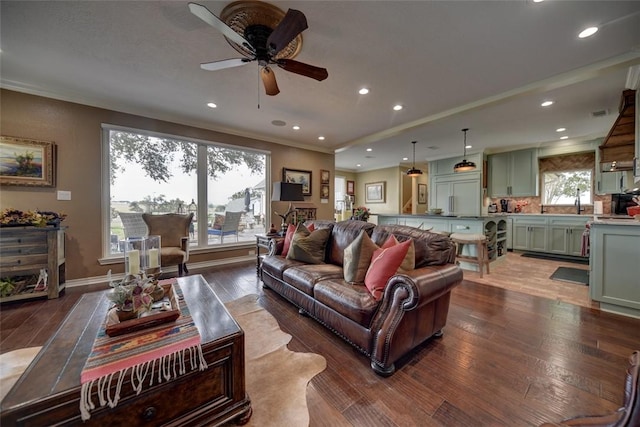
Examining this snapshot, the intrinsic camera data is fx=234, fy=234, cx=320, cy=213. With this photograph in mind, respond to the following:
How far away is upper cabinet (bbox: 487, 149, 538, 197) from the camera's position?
5723 mm

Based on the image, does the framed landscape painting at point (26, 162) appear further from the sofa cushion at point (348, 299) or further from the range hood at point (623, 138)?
the range hood at point (623, 138)

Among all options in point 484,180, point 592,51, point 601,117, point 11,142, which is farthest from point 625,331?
point 11,142

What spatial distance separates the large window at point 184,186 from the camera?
368 cm

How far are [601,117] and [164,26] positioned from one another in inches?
249

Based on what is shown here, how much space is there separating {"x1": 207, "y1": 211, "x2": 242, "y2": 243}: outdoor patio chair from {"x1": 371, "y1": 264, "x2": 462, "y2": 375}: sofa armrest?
3.64 meters

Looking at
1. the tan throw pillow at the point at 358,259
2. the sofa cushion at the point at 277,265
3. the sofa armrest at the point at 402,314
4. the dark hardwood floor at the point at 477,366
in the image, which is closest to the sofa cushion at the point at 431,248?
the sofa armrest at the point at 402,314

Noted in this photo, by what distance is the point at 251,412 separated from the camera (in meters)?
1.31

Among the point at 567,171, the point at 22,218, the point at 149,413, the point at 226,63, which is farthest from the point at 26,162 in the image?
the point at 567,171

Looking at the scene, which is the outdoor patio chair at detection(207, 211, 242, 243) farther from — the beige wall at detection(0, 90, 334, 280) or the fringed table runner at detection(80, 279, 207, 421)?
the fringed table runner at detection(80, 279, 207, 421)

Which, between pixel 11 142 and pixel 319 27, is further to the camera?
pixel 11 142

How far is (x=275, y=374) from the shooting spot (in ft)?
5.32

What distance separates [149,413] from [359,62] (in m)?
3.15

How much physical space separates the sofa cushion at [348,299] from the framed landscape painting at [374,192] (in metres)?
7.03

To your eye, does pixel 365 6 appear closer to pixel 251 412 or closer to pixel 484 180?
pixel 251 412
